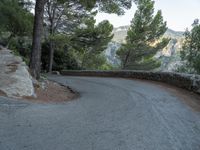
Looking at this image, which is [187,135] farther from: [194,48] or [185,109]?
[194,48]

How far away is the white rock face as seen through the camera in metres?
6.67

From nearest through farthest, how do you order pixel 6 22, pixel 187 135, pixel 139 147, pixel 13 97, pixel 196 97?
1. pixel 139 147
2. pixel 187 135
3. pixel 13 97
4. pixel 196 97
5. pixel 6 22

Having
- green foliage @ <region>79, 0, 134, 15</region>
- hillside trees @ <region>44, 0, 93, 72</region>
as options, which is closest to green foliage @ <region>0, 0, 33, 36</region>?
hillside trees @ <region>44, 0, 93, 72</region>

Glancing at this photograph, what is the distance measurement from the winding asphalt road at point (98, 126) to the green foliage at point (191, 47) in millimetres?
14201

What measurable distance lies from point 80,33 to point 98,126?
1914cm

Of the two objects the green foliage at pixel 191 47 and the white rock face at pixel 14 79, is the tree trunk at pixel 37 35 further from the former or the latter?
the green foliage at pixel 191 47

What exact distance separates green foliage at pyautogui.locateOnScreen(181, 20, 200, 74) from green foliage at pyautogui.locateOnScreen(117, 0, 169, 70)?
783 centimetres

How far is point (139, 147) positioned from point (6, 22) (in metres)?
18.9

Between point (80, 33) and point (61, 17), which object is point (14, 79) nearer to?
point (80, 33)

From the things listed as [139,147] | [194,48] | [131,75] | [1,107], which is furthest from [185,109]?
[194,48]

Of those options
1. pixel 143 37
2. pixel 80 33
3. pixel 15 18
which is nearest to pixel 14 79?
pixel 15 18

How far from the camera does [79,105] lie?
6.62 meters

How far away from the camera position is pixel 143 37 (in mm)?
28688

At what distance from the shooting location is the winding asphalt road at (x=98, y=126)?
12.5ft
